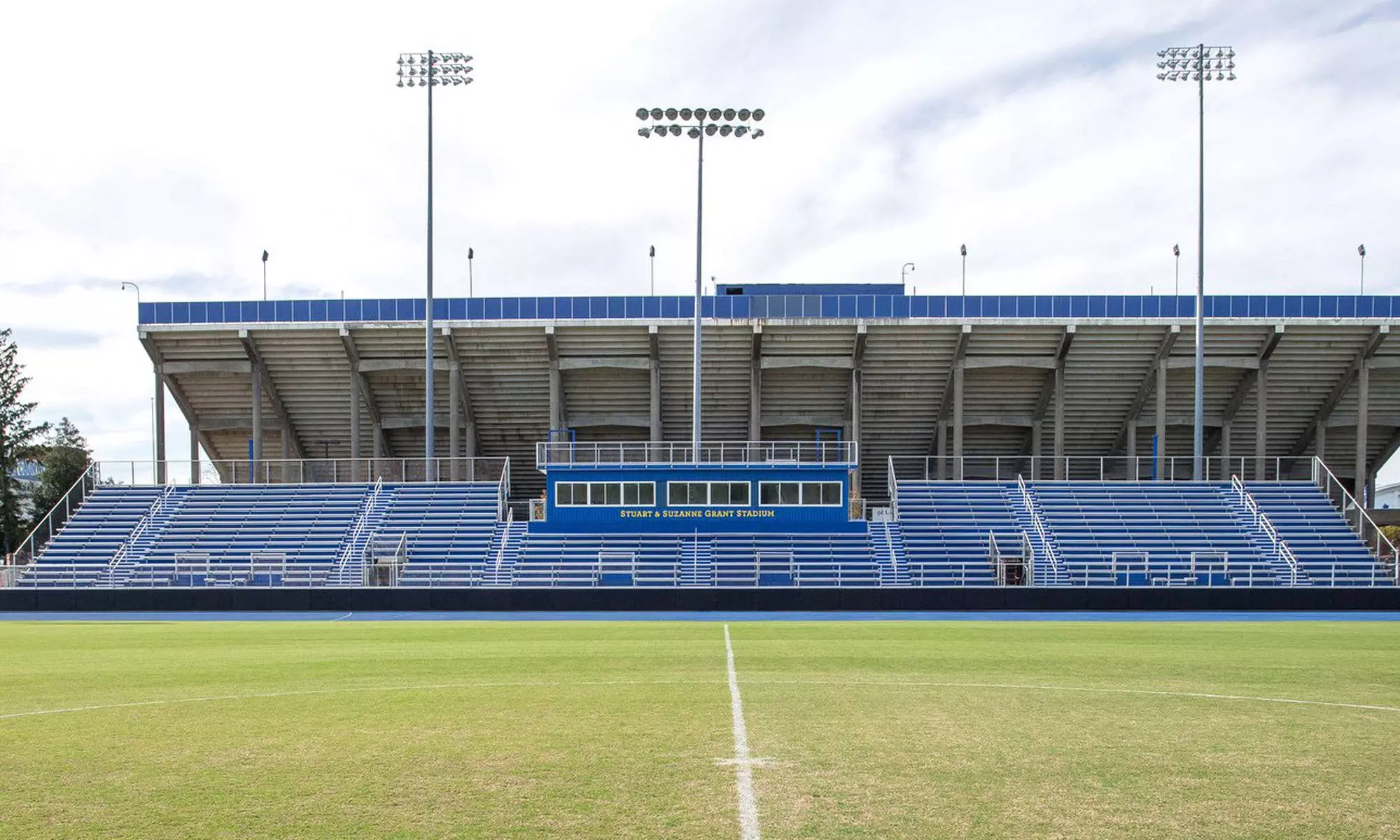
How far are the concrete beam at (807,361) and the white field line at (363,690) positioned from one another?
102 ft

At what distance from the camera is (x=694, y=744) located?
9.16 metres

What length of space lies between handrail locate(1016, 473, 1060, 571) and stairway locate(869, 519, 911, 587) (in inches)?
187

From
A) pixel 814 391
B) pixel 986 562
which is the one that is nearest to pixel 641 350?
pixel 814 391

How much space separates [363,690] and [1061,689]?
8155mm

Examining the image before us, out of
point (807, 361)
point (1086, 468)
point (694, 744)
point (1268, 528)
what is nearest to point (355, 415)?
point (807, 361)

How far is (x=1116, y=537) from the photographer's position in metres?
39.0

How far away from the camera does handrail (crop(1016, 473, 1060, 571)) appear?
37094 mm

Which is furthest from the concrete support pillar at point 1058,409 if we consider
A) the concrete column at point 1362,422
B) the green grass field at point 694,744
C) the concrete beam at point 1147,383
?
the green grass field at point 694,744

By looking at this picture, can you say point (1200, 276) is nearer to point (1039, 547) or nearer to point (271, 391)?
point (1039, 547)

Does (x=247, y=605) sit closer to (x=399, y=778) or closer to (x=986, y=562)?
(x=986, y=562)

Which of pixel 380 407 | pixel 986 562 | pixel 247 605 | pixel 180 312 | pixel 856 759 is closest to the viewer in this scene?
pixel 856 759

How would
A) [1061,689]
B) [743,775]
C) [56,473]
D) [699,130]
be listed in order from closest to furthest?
[743,775], [1061,689], [699,130], [56,473]

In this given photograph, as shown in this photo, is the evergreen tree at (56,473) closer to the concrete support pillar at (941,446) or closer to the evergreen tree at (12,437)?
the evergreen tree at (12,437)

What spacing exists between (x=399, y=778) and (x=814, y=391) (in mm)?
39423
